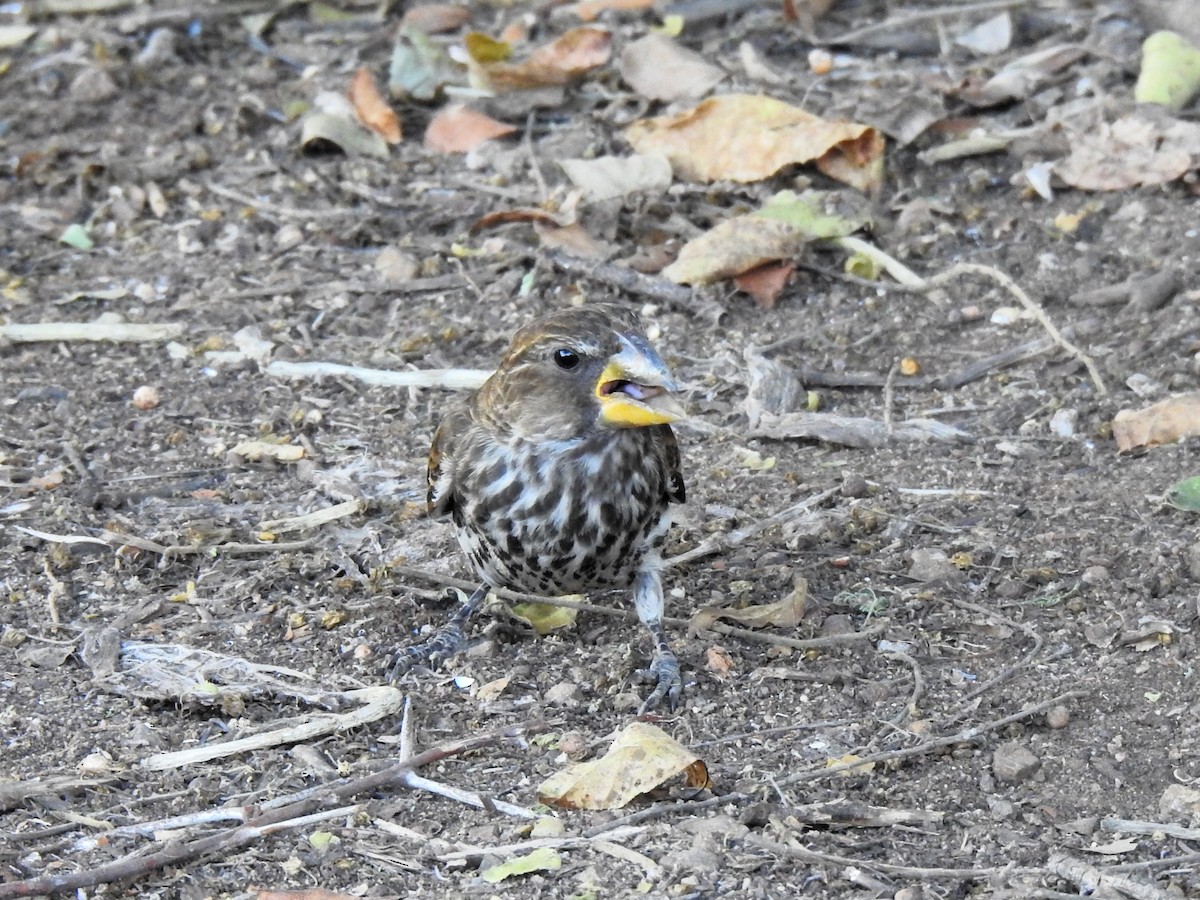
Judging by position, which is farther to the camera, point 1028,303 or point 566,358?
point 1028,303

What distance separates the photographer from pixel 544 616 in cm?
545

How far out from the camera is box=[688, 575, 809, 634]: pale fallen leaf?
5.20 metres

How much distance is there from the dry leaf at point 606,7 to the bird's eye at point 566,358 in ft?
13.8

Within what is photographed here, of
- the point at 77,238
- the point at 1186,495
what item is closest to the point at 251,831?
the point at 1186,495

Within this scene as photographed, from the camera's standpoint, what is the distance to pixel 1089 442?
609 cm

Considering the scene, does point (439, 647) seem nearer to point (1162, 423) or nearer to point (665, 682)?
point (665, 682)

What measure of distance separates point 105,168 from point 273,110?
0.84m

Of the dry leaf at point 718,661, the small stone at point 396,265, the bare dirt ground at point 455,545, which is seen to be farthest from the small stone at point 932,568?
the small stone at point 396,265

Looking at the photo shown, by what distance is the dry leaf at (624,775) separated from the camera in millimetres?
4293

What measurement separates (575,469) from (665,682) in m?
0.62

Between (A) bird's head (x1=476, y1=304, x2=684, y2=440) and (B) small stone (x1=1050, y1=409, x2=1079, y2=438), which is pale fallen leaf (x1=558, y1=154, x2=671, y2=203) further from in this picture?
(A) bird's head (x1=476, y1=304, x2=684, y2=440)

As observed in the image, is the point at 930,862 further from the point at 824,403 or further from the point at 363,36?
the point at 363,36

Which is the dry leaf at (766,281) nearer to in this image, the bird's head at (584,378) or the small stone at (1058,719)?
the bird's head at (584,378)

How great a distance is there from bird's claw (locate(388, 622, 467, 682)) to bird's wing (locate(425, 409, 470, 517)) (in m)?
0.37
